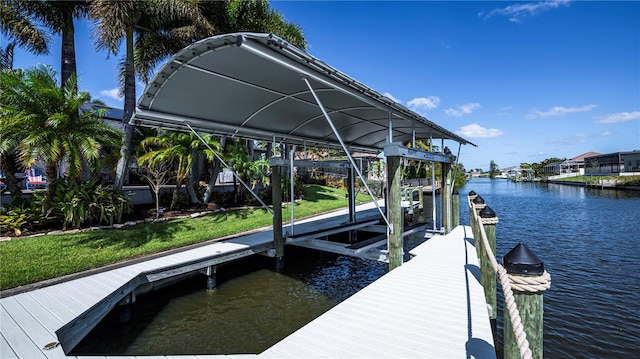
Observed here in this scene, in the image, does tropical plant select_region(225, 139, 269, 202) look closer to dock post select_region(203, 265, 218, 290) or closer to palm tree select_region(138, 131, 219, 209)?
palm tree select_region(138, 131, 219, 209)

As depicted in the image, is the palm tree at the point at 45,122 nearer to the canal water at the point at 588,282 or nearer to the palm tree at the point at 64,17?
the palm tree at the point at 64,17

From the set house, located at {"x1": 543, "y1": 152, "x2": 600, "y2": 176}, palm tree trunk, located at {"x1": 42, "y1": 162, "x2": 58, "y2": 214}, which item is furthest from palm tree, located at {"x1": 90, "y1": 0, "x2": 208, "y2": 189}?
house, located at {"x1": 543, "y1": 152, "x2": 600, "y2": 176}

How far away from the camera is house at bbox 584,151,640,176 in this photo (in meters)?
49.7

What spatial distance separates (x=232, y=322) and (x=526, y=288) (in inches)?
220

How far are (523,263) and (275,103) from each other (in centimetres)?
633

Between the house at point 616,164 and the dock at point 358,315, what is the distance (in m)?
62.8

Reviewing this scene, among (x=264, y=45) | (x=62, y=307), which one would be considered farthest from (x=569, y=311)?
(x=62, y=307)

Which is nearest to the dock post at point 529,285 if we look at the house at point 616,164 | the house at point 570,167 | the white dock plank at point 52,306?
the white dock plank at point 52,306

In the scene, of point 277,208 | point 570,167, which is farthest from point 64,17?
point 570,167

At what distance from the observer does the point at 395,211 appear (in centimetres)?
638

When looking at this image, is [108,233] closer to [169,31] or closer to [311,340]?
[311,340]

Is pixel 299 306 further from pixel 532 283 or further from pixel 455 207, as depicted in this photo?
pixel 455 207

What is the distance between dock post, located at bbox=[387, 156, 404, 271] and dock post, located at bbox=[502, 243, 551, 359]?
165 inches

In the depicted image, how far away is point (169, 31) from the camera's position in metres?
14.2
